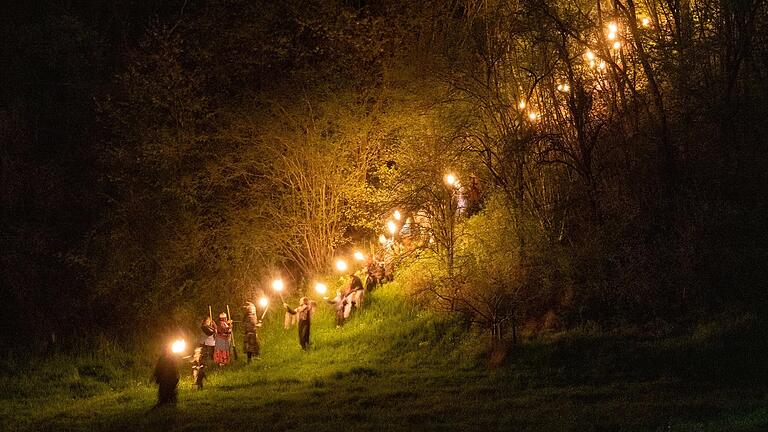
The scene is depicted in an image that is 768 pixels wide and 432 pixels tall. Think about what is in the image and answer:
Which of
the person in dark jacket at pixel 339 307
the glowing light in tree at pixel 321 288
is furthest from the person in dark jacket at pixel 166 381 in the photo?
the glowing light in tree at pixel 321 288

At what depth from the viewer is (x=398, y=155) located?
76.6 feet

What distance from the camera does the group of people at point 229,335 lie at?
1561 centimetres

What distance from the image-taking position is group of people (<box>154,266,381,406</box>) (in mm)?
15609

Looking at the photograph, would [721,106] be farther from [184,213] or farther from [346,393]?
[184,213]

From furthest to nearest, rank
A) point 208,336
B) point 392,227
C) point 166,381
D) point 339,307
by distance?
point 392,227, point 339,307, point 208,336, point 166,381

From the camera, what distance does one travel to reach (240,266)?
25.6 metres

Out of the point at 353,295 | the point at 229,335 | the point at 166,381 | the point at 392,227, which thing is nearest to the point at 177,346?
the point at 166,381

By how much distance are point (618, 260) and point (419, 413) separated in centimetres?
669

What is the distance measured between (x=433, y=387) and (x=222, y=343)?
7083 mm

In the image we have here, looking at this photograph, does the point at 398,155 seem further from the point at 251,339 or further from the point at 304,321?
the point at 251,339

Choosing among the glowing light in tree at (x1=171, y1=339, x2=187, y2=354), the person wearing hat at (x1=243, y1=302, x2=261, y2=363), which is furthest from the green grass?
the glowing light in tree at (x1=171, y1=339, x2=187, y2=354)

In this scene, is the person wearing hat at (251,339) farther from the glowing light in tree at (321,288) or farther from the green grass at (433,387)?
the glowing light in tree at (321,288)

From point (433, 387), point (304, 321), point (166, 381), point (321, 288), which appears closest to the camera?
point (433, 387)

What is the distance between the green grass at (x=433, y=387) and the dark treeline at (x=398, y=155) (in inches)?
53.0
